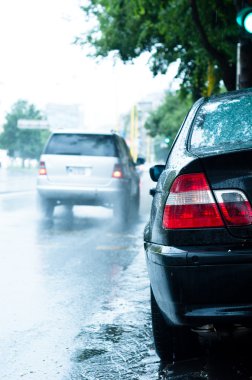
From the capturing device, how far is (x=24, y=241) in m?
9.80

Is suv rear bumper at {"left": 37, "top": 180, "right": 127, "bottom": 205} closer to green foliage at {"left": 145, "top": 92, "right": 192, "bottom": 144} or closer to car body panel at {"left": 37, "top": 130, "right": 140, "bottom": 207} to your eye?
car body panel at {"left": 37, "top": 130, "right": 140, "bottom": 207}

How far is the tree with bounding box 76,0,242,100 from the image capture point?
47.1 feet

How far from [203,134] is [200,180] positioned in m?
0.64

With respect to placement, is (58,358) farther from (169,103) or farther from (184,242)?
(169,103)

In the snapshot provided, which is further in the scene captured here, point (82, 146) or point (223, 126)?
point (82, 146)

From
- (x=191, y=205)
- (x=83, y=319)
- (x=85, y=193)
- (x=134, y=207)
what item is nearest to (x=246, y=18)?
(x=85, y=193)

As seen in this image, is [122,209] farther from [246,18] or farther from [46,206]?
[246,18]

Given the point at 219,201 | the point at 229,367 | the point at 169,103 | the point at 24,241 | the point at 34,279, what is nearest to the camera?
the point at 219,201

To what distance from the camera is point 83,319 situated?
506cm

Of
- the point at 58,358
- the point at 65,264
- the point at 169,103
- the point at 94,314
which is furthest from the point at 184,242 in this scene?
the point at 169,103

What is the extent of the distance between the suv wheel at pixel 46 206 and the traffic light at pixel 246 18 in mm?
5290

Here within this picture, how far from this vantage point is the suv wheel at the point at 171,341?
3.84 metres

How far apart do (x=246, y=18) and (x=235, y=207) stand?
6.79m

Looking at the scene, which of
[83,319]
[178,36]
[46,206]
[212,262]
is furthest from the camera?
[178,36]
